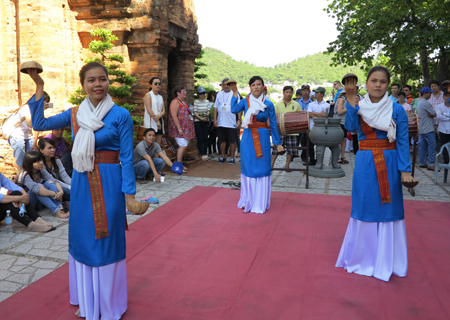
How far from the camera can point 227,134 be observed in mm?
9789

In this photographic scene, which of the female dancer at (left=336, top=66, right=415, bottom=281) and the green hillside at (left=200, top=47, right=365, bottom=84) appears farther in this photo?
the green hillside at (left=200, top=47, right=365, bottom=84)

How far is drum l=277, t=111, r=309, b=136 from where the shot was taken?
724 cm

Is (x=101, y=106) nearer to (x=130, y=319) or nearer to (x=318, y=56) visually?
(x=130, y=319)

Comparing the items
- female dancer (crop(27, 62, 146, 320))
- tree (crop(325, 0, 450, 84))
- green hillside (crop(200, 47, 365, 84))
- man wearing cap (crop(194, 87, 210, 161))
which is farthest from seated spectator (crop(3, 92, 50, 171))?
green hillside (crop(200, 47, 365, 84))

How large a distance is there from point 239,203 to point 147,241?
70.9 inches

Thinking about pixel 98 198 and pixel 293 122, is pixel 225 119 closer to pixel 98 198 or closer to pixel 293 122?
pixel 293 122

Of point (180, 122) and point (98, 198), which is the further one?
point (180, 122)

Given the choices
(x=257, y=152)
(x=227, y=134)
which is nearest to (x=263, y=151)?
(x=257, y=152)

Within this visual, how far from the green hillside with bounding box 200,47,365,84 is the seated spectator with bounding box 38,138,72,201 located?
59765 millimetres

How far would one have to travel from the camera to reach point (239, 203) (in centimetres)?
582

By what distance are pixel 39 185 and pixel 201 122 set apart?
537 cm

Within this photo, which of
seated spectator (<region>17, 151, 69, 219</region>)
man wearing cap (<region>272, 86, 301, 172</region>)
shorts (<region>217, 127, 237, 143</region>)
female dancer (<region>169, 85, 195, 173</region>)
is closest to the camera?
seated spectator (<region>17, 151, 69, 219</region>)

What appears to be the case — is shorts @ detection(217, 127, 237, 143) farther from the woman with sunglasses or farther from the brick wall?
the woman with sunglasses

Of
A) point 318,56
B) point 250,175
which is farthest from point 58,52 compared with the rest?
point 318,56
